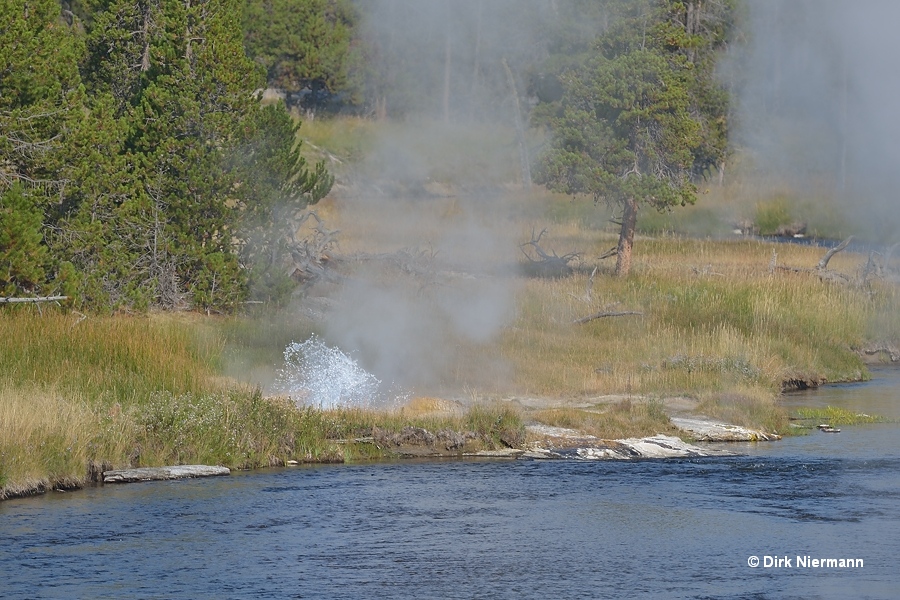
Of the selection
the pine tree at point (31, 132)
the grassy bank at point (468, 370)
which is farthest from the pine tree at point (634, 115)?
the pine tree at point (31, 132)

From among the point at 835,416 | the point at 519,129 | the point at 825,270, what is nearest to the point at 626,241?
the point at 825,270

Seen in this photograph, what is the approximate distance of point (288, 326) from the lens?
21172 millimetres

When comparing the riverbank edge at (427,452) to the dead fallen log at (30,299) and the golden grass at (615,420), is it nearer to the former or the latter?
the golden grass at (615,420)

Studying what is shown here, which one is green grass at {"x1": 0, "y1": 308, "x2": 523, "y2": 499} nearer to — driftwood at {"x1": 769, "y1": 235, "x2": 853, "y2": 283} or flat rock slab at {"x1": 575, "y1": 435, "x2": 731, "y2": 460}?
flat rock slab at {"x1": 575, "y1": 435, "x2": 731, "y2": 460}

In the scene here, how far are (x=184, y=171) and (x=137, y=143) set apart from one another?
95 centimetres

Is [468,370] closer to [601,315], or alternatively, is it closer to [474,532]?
[601,315]

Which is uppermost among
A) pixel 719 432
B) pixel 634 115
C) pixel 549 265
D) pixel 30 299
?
pixel 634 115

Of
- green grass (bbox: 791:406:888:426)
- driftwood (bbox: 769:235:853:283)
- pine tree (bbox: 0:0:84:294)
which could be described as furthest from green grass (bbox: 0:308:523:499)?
driftwood (bbox: 769:235:853:283)

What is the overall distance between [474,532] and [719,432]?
5972 millimetres

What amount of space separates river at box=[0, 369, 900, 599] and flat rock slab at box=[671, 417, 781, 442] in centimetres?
161

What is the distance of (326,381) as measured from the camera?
18.1m

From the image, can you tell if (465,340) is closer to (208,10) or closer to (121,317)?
(121,317)

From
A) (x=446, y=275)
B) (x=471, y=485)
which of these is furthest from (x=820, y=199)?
(x=471, y=485)

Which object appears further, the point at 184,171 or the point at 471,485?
the point at 184,171
